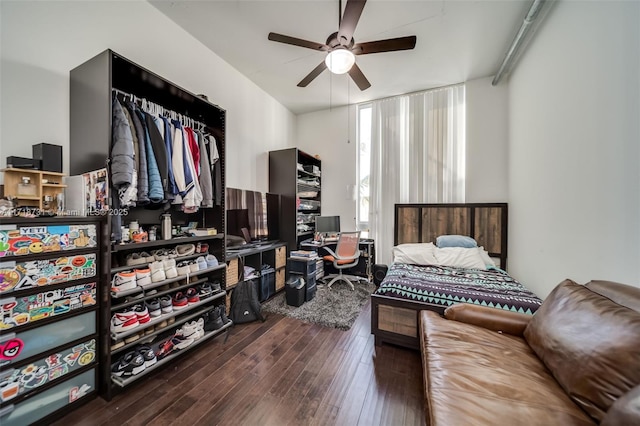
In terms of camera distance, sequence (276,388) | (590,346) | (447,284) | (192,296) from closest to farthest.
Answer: (590,346) < (276,388) < (192,296) < (447,284)

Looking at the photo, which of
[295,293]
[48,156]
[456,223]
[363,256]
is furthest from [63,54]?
[456,223]

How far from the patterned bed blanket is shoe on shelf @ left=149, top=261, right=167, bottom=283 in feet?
6.05

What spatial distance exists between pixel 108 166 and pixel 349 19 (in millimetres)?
2008

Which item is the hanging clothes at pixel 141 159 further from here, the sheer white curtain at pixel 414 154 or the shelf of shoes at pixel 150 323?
the sheer white curtain at pixel 414 154

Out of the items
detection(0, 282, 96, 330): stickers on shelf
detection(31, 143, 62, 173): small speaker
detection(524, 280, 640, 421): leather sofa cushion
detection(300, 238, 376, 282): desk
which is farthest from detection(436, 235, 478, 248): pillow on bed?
detection(31, 143, 62, 173): small speaker

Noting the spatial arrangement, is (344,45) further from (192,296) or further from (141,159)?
(192,296)

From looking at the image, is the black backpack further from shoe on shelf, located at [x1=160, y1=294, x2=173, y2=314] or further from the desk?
the desk

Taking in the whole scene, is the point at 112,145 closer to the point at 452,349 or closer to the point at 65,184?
the point at 65,184

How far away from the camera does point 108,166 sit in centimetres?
150

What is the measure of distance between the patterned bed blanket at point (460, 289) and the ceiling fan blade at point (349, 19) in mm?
2265

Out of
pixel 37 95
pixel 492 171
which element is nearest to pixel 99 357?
pixel 37 95

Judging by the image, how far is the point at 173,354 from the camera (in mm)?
1793

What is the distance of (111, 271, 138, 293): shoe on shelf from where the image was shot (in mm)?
1535

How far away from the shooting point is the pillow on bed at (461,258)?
115 inches
